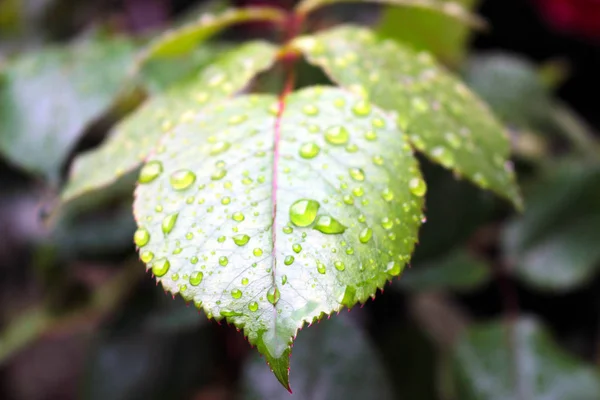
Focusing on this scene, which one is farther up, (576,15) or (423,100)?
(423,100)

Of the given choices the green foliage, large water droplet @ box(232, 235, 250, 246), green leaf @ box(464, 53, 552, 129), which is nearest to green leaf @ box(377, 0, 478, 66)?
green leaf @ box(464, 53, 552, 129)

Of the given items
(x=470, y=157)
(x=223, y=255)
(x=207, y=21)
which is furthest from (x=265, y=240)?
(x=207, y=21)

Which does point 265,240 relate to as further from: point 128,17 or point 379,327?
point 128,17

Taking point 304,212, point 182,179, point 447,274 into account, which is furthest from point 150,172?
point 447,274

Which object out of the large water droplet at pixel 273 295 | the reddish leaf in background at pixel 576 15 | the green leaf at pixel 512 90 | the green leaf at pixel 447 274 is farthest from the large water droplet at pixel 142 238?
the reddish leaf in background at pixel 576 15

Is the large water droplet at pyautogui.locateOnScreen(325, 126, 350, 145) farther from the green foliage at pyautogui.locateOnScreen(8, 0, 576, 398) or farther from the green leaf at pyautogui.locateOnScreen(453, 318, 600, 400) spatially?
the green leaf at pyautogui.locateOnScreen(453, 318, 600, 400)

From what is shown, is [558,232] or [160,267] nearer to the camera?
[160,267]

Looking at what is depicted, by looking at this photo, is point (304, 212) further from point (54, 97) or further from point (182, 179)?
point (54, 97)
